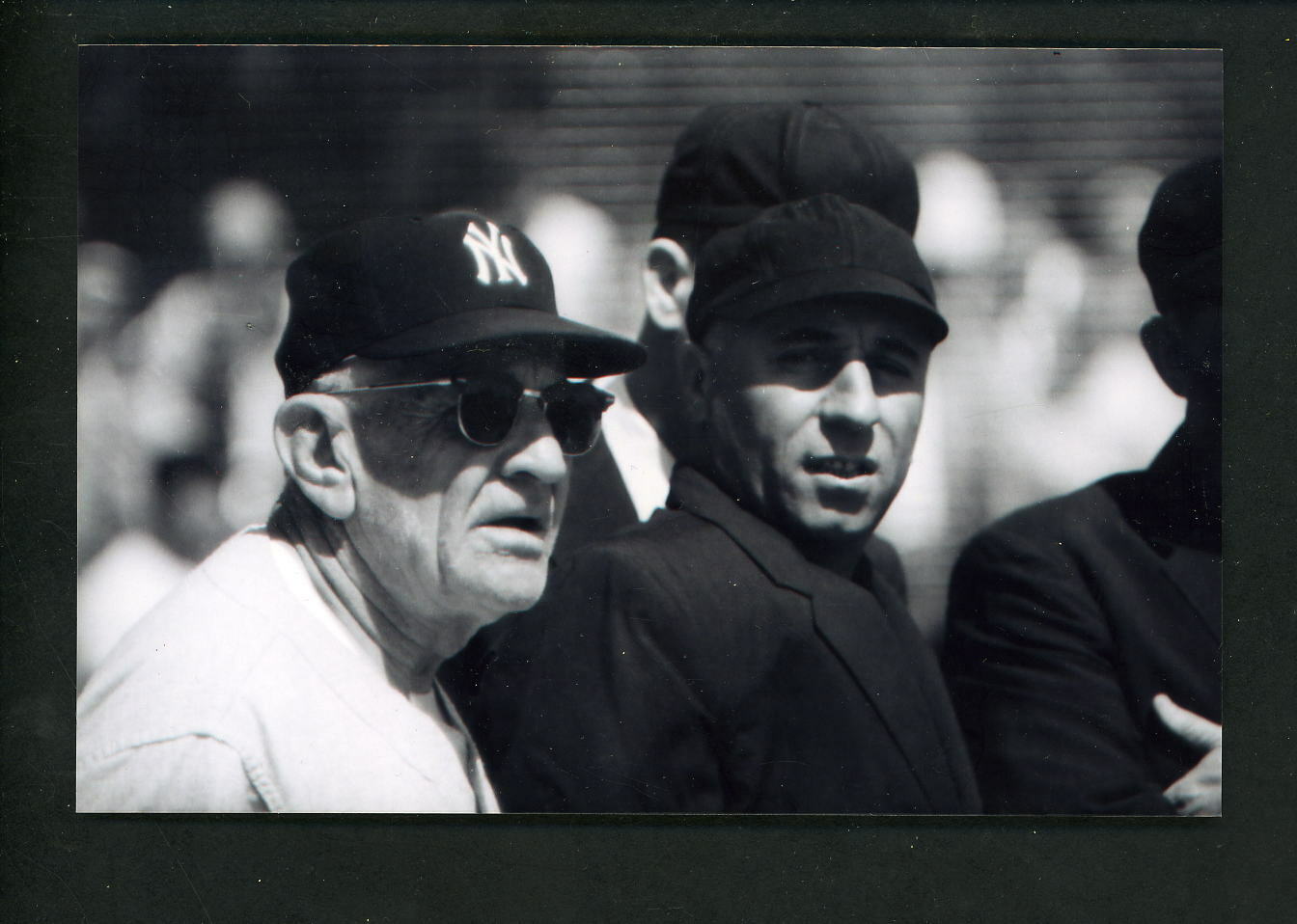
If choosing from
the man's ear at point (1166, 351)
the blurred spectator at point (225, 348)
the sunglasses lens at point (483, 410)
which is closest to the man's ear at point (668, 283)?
the sunglasses lens at point (483, 410)

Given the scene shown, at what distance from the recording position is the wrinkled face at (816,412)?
12.9 ft

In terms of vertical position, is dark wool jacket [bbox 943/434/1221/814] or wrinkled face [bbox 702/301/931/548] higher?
wrinkled face [bbox 702/301/931/548]

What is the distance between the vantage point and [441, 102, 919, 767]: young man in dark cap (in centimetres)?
396

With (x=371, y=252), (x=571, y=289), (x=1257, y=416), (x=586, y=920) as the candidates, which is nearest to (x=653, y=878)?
(x=586, y=920)

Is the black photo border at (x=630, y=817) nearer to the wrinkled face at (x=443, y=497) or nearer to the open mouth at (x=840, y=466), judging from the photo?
the wrinkled face at (x=443, y=497)

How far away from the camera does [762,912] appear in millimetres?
4023

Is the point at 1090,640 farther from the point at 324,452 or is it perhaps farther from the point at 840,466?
the point at 324,452

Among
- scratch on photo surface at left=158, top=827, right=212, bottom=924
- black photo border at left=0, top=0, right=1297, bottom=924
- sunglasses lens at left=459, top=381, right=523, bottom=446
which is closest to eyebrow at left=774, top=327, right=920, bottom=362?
sunglasses lens at left=459, top=381, right=523, bottom=446

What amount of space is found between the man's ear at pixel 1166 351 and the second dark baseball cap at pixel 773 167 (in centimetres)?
82

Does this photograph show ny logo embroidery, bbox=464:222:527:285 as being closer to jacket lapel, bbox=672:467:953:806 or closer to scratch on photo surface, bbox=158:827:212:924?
jacket lapel, bbox=672:467:953:806

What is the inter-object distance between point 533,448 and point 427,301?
52 cm

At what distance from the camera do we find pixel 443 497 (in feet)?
12.3

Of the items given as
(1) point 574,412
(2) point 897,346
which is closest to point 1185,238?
(2) point 897,346

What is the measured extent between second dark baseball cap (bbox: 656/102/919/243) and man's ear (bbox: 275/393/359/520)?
1.16 m
